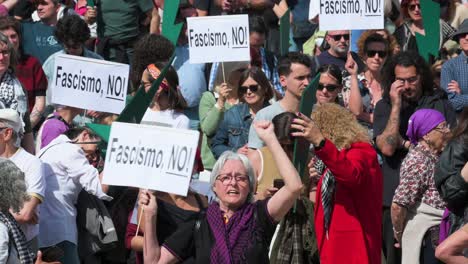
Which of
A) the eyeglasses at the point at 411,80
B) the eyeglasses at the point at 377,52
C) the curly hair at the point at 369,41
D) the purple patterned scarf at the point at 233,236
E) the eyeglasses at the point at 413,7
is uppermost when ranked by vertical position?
the eyeglasses at the point at 413,7

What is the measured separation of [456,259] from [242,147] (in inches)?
157

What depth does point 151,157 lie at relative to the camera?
9367 millimetres

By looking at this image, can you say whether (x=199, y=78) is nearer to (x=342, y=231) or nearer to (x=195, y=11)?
Result: (x=195, y=11)

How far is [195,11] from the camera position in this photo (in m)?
16.4

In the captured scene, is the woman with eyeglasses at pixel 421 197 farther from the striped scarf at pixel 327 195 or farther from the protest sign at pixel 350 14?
the protest sign at pixel 350 14

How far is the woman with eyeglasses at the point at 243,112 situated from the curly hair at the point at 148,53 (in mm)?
767

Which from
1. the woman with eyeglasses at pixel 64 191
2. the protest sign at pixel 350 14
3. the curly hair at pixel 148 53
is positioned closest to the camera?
the woman with eyeglasses at pixel 64 191

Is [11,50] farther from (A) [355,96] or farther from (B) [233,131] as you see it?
(A) [355,96]

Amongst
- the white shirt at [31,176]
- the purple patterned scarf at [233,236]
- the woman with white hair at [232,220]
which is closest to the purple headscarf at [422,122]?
the woman with white hair at [232,220]

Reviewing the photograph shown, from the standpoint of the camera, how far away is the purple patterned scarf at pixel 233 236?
357 inches

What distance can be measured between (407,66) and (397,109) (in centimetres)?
42

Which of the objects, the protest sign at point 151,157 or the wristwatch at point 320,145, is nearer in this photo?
the protest sign at point 151,157

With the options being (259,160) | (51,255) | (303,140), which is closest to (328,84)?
(259,160)

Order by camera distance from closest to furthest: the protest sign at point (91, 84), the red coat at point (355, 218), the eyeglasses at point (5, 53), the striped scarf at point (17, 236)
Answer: the striped scarf at point (17, 236), the red coat at point (355, 218), the protest sign at point (91, 84), the eyeglasses at point (5, 53)
